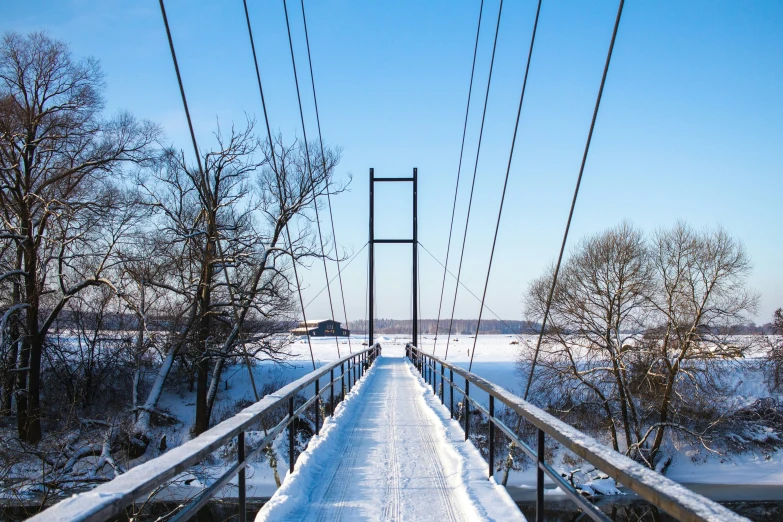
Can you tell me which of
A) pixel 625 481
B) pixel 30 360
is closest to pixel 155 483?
pixel 625 481

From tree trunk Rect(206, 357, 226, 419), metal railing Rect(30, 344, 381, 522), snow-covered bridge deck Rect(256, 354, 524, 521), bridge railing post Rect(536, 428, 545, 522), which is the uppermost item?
metal railing Rect(30, 344, 381, 522)

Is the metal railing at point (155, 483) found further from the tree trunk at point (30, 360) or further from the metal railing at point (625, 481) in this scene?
the tree trunk at point (30, 360)

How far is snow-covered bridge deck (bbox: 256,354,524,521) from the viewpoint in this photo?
3383mm

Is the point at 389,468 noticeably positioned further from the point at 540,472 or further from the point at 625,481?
the point at 625,481

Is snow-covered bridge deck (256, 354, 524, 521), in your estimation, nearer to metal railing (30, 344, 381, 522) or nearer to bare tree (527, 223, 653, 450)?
metal railing (30, 344, 381, 522)

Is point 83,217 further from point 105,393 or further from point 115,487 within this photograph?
point 115,487

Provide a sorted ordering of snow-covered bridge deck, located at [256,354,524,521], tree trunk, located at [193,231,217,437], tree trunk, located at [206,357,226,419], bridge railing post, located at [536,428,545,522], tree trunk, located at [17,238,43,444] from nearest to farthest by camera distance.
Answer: bridge railing post, located at [536,428,545,522], snow-covered bridge deck, located at [256,354,524,521], tree trunk, located at [17,238,43,444], tree trunk, located at [193,231,217,437], tree trunk, located at [206,357,226,419]

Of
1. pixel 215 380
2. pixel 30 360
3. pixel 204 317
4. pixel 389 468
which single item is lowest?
pixel 215 380

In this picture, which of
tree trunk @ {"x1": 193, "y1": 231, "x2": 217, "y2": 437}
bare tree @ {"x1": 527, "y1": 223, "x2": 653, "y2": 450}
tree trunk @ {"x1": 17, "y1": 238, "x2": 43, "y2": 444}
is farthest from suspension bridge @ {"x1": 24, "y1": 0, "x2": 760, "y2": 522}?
bare tree @ {"x1": 527, "y1": 223, "x2": 653, "y2": 450}

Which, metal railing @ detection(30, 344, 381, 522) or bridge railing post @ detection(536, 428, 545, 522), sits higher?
metal railing @ detection(30, 344, 381, 522)

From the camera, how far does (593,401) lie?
1955 cm

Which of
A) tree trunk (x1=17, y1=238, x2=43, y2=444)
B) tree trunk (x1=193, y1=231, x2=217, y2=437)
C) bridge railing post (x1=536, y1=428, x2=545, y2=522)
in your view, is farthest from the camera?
tree trunk (x1=193, y1=231, x2=217, y2=437)

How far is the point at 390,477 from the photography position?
170 inches

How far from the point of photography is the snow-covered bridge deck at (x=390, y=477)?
338 cm
